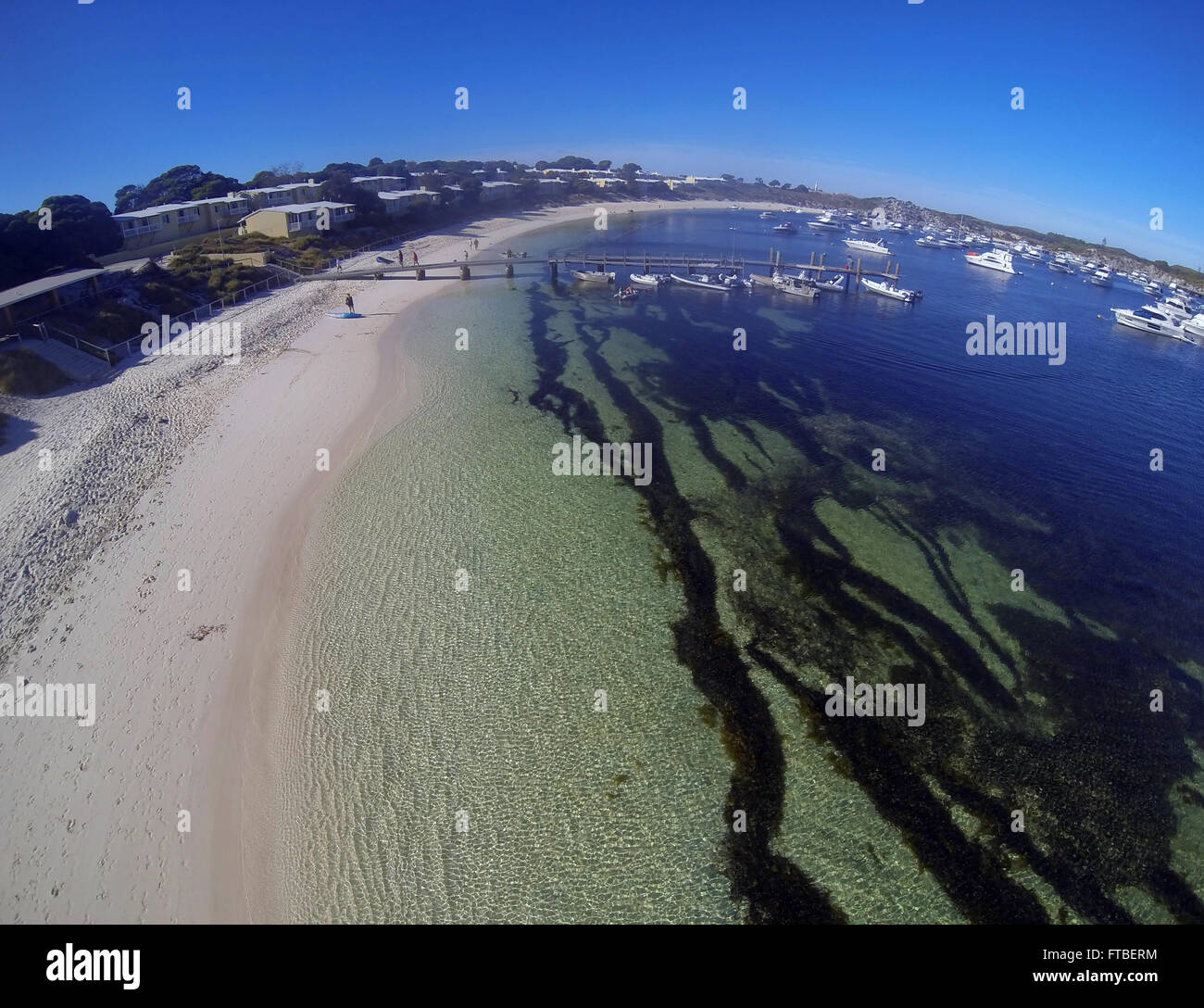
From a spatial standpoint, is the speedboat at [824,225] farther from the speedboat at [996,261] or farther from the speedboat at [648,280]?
the speedboat at [648,280]

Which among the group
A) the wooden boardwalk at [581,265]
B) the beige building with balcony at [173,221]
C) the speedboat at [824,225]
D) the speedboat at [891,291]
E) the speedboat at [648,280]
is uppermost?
the speedboat at [824,225]

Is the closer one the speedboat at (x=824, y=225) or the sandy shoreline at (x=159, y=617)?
the sandy shoreline at (x=159, y=617)

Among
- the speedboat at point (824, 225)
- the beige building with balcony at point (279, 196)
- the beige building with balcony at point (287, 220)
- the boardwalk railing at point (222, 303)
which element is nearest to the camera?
the boardwalk railing at point (222, 303)

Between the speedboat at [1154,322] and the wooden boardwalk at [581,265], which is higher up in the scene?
the wooden boardwalk at [581,265]

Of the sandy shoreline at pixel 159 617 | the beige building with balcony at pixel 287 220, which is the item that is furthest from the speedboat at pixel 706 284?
the sandy shoreline at pixel 159 617

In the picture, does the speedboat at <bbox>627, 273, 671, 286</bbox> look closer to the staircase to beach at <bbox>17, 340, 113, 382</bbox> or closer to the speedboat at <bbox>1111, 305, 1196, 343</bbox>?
the staircase to beach at <bbox>17, 340, 113, 382</bbox>

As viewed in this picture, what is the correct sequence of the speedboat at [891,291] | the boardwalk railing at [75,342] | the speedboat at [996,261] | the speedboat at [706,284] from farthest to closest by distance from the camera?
the speedboat at [996,261] → the speedboat at [706,284] → the speedboat at [891,291] → the boardwalk railing at [75,342]
